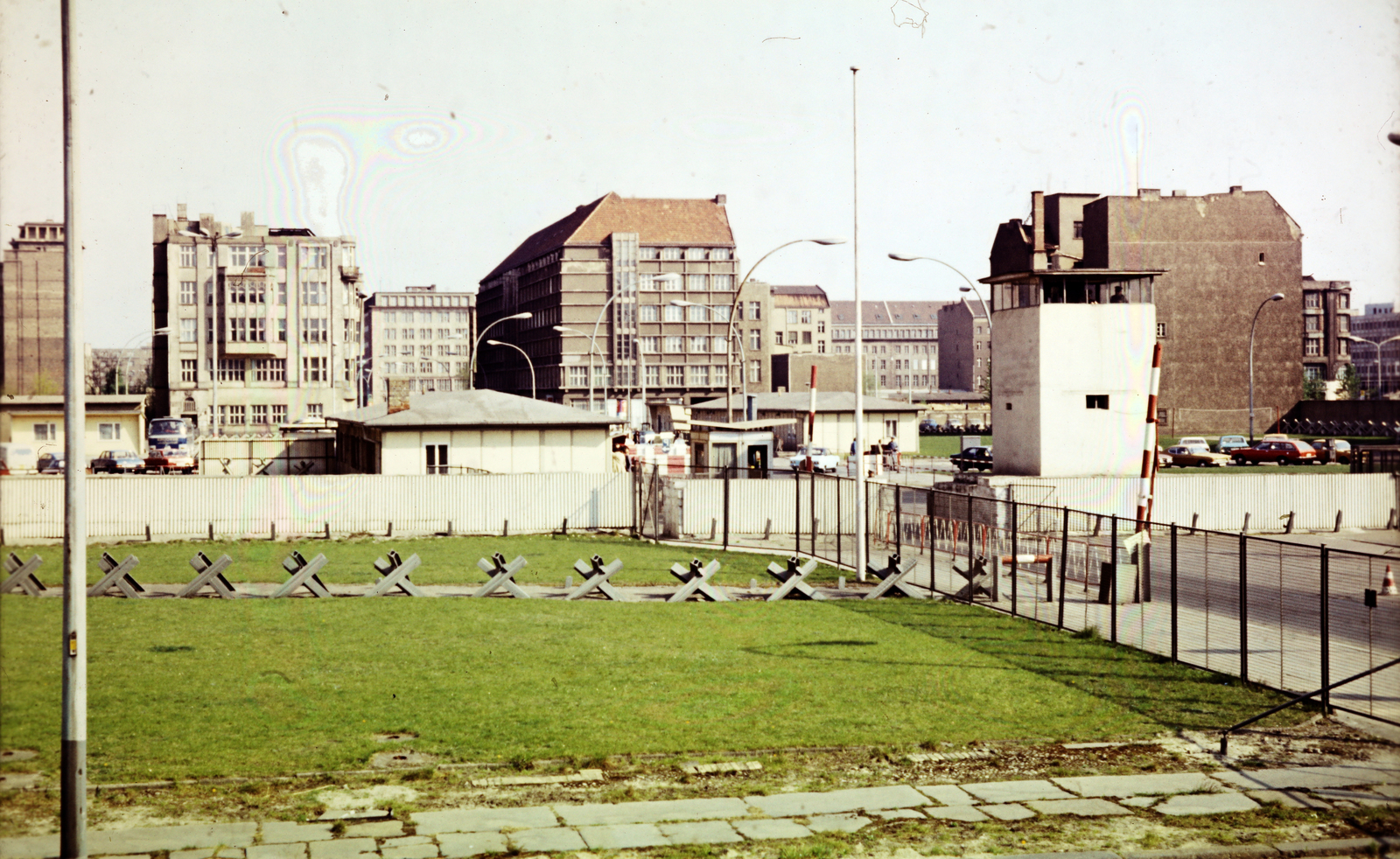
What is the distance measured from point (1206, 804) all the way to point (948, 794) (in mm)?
2216

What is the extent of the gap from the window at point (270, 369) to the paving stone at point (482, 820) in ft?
364

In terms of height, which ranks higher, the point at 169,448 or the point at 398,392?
the point at 398,392

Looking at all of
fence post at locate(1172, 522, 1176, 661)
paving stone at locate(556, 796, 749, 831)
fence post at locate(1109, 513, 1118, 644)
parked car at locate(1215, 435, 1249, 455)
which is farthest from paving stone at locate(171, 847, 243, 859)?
parked car at locate(1215, 435, 1249, 455)

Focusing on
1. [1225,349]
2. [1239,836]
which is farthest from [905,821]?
[1225,349]

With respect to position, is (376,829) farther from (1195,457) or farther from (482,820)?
(1195,457)

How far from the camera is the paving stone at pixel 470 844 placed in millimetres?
9354

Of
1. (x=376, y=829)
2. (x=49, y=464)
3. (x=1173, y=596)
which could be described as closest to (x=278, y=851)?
(x=376, y=829)

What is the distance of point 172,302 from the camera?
114438mm

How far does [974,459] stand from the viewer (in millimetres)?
66125

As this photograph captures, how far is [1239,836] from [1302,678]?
699 cm

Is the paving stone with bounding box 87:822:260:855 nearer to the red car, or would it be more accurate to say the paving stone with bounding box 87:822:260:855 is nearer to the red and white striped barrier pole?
the red and white striped barrier pole

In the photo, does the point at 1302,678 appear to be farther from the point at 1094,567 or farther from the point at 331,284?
the point at 331,284

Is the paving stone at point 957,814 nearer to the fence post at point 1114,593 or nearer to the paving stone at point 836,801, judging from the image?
the paving stone at point 836,801

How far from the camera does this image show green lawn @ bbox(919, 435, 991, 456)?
3446 inches
